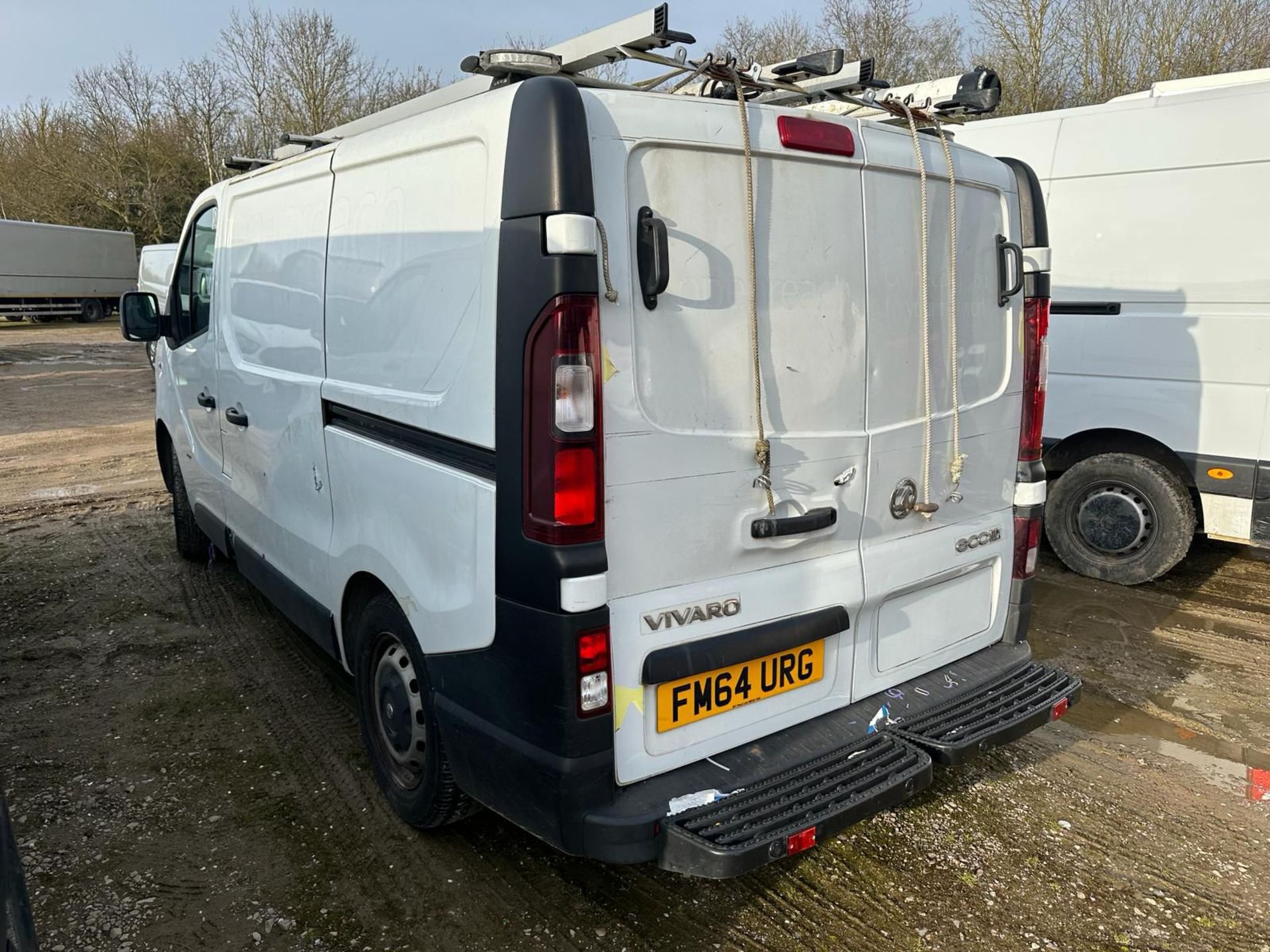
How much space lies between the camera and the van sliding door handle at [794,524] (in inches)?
95.8

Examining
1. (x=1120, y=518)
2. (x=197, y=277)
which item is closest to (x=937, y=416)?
(x=1120, y=518)

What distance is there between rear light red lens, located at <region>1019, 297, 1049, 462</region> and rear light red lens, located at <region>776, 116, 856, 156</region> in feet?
3.57

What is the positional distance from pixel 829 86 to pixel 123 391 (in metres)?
14.6

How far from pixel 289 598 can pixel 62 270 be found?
3166 cm

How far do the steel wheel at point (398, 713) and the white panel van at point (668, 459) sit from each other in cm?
1

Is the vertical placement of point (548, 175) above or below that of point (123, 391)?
above

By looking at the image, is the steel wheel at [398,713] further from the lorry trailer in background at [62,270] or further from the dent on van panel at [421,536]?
the lorry trailer in background at [62,270]

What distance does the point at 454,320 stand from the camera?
2.36 meters

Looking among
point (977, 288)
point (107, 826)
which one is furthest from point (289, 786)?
point (977, 288)

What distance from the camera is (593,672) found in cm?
218

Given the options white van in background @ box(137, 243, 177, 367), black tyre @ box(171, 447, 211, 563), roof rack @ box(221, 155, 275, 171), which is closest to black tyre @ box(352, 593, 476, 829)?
roof rack @ box(221, 155, 275, 171)

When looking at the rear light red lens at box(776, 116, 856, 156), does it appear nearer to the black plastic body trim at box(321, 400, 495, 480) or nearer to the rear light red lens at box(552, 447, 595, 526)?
the rear light red lens at box(552, 447, 595, 526)

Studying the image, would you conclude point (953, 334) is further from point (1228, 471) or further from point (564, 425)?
point (1228, 471)

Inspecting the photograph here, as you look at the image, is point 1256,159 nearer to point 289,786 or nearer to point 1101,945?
point 1101,945
